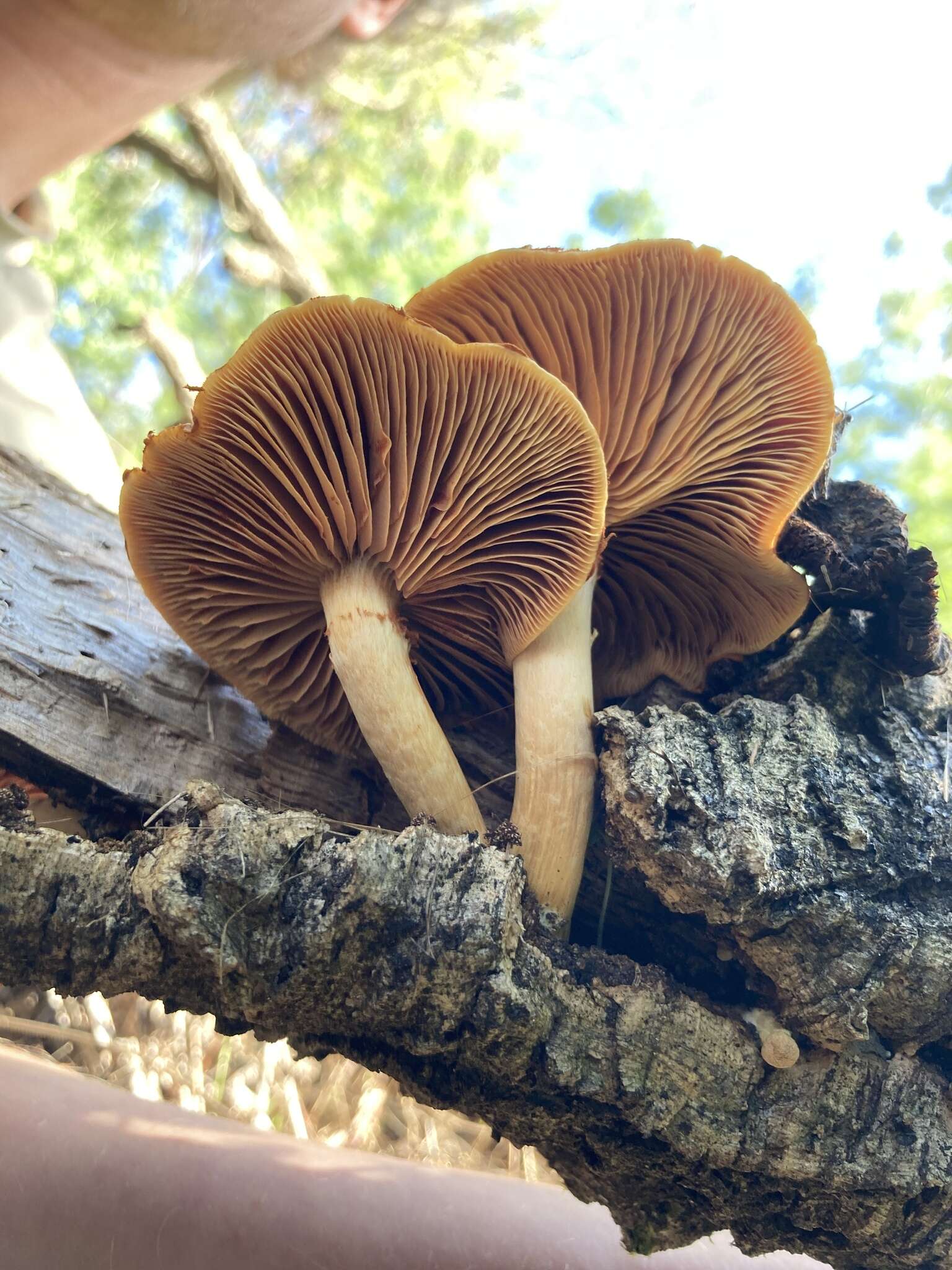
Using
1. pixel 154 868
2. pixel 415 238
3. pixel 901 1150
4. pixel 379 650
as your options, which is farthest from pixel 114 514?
pixel 415 238

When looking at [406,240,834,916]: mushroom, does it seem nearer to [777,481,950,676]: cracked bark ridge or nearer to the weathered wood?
[777,481,950,676]: cracked bark ridge

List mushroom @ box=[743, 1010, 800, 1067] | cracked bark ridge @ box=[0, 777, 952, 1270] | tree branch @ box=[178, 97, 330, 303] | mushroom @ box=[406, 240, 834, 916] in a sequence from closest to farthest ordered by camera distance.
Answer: cracked bark ridge @ box=[0, 777, 952, 1270] → mushroom @ box=[743, 1010, 800, 1067] → mushroom @ box=[406, 240, 834, 916] → tree branch @ box=[178, 97, 330, 303]

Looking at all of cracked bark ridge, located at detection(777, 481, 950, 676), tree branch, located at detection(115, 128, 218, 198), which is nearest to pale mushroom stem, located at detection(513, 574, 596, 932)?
cracked bark ridge, located at detection(777, 481, 950, 676)

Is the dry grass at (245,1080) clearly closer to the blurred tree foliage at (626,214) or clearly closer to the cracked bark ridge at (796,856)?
the cracked bark ridge at (796,856)

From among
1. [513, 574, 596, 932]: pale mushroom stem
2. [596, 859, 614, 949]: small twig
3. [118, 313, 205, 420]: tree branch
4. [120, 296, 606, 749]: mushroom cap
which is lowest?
[596, 859, 614, 949]: small twig

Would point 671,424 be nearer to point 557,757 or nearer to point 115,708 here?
point 557,757
